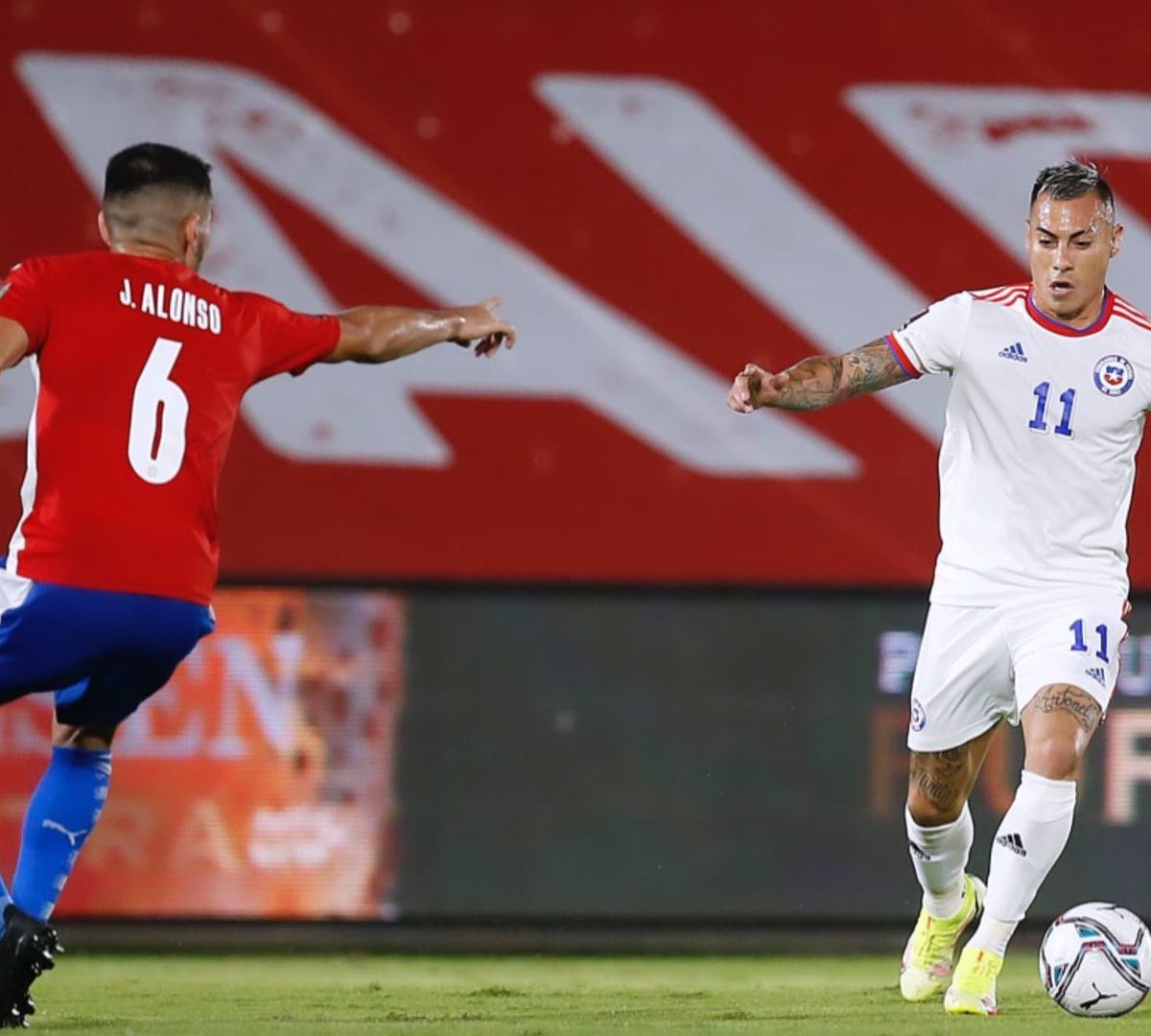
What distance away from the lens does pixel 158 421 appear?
4.36m

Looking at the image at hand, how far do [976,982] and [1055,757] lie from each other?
0.51 metres

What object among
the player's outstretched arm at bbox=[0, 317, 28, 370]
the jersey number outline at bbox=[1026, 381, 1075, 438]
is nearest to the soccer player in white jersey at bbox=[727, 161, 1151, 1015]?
the jersey number outline at bbox=[1026, 381, 1075, 438]

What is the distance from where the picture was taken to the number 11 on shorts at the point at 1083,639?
15.9 ft

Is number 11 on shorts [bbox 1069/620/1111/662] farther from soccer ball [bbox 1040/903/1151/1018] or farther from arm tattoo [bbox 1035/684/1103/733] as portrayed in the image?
soccer ball [bbox 1040/903/1151/1018]

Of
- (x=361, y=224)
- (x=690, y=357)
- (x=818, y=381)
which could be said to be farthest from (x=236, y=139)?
(x=818, y=381)

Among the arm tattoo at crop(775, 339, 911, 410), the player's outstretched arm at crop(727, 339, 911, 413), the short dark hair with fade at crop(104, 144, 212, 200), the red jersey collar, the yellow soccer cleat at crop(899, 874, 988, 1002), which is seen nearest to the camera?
the short dark hair with fade at crop(104, 144, 212, 200)

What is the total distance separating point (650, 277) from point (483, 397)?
778 millimetres

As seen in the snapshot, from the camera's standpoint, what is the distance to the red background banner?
8039mm

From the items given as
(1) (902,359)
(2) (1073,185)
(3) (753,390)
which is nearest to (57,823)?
(3) (753,390)

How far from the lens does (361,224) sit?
8.35m

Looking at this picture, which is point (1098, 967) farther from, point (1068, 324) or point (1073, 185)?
point (1073, 185)

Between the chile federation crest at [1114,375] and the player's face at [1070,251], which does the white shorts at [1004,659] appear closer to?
the chile federation crest at [1114,375]

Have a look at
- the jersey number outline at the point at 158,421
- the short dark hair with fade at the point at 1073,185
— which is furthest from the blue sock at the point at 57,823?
the short dark hair with fade at the point at 1073,185

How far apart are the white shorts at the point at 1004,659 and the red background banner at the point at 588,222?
278 centimetres
